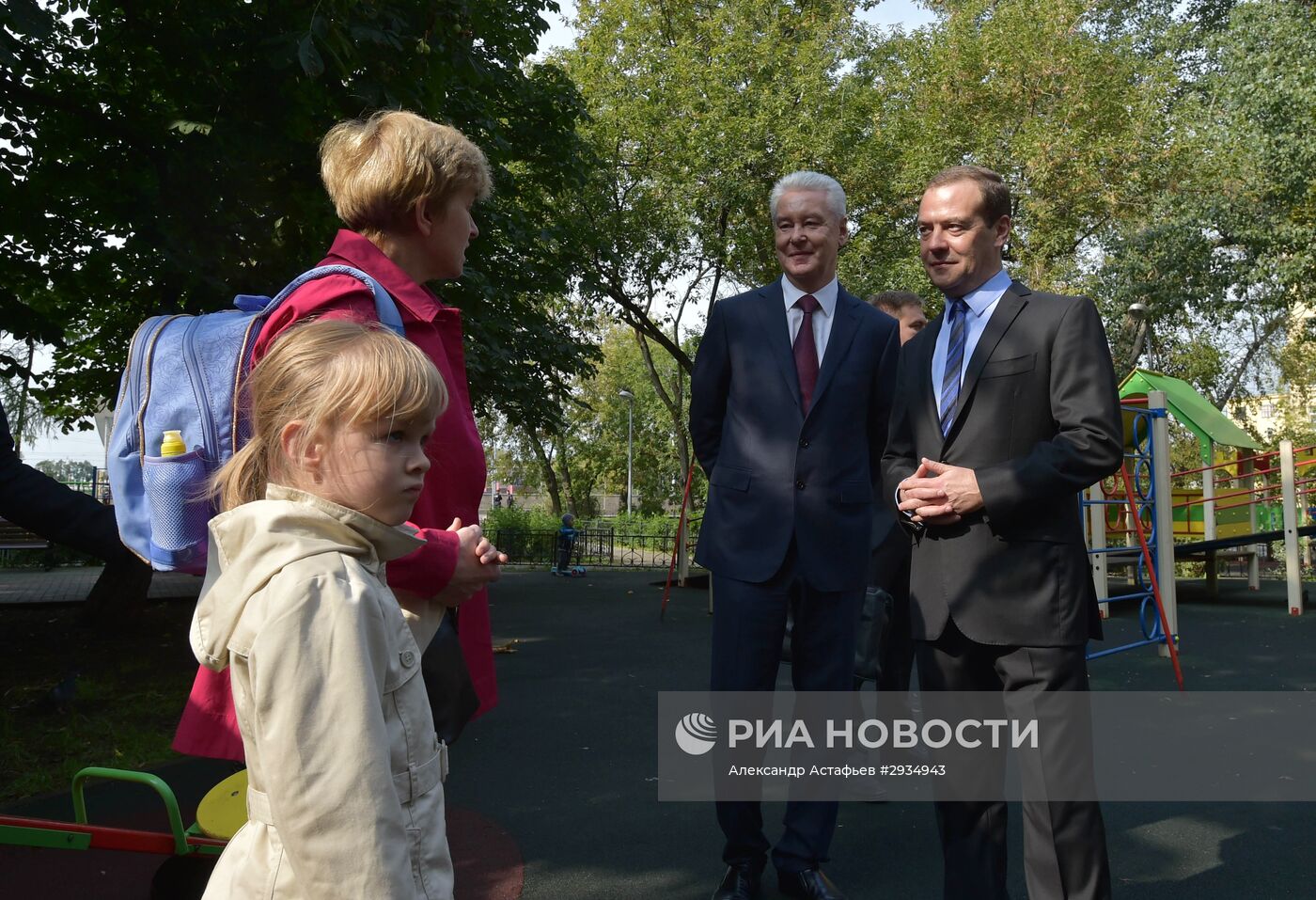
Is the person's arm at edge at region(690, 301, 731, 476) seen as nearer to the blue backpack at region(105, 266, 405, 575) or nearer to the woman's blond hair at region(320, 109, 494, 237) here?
the woman's blond hair at region(320, 109, 494, 237)

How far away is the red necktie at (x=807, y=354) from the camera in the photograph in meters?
3.49

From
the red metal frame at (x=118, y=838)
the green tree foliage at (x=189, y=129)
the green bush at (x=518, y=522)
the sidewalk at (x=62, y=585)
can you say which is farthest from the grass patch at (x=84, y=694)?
the green bush at (x=518, y=522)

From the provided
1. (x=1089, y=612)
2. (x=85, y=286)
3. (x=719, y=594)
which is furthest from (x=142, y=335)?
(x=85, y=286)

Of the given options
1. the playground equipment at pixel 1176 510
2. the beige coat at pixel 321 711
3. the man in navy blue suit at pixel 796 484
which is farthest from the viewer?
the playground equipment at pixel 1176 510

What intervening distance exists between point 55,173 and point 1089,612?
715 centimetres

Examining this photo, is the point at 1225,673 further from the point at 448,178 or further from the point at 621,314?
the point at 621,314

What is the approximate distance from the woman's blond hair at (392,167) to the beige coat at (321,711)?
0.81 metres

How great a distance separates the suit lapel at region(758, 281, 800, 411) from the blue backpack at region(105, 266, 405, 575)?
184cm

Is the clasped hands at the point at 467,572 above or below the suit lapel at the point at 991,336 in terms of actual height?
below

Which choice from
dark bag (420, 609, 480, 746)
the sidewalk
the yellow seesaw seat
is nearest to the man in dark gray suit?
dark bag (420, 609, 480, 746)

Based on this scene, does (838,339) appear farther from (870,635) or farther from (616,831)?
(616,831)

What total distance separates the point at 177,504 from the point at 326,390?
54 centimetres

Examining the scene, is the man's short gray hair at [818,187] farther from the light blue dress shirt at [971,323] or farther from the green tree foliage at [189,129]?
the green tree foliage at [189,129]

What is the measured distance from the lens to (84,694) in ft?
23.2
